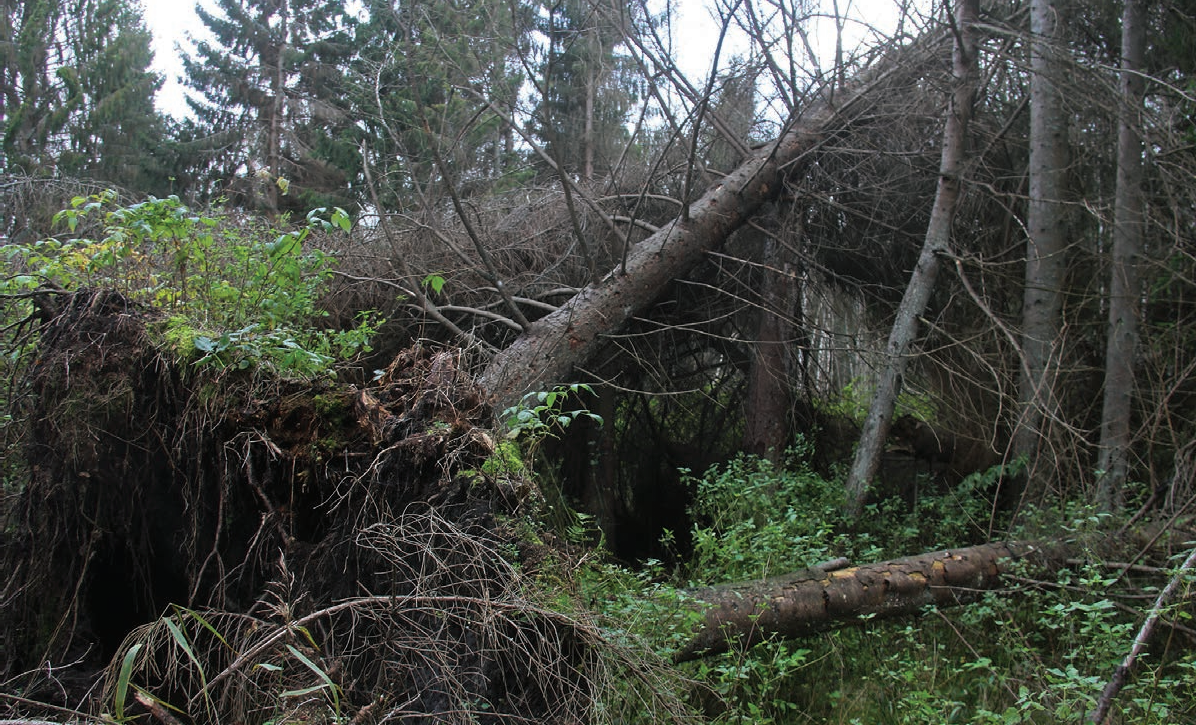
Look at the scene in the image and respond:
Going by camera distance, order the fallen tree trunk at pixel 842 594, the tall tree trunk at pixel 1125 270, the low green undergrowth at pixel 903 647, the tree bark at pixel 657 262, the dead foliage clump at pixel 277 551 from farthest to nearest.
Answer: the tall tree trunk at pixel 1125 270 → the tree bark at pixel 657 262 → the fallen tree trunk at pixel 842 594 → the low green undergrowth at pixel 903 647 → the dead foliage clump at pixel 277 551

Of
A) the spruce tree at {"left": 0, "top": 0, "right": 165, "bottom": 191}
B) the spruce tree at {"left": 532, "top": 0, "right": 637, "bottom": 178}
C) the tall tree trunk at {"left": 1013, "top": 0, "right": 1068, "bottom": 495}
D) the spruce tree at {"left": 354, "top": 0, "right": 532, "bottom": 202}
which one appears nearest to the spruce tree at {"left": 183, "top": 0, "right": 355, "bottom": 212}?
the spruce tree at {"left": 0, "top": 0, "right": 165, "bottom": 191}

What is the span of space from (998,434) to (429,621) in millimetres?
6250

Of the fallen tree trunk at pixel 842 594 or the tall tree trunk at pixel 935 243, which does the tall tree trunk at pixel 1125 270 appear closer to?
the tall tree trunk at pixel 935 243

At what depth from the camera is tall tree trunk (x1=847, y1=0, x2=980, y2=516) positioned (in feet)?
22.0

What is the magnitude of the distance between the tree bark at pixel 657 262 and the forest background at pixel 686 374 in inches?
1.6

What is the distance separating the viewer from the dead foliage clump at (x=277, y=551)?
2.79 meters

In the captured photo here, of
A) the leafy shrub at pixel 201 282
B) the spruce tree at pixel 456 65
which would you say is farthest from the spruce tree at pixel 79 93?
the leafy shrub at pixel 201 282

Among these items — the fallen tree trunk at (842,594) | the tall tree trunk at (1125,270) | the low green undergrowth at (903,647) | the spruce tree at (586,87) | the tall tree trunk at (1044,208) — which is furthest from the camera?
the tall tree trunk at (1044,208)

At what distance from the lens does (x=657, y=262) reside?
6883 mm

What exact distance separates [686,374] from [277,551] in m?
5.86

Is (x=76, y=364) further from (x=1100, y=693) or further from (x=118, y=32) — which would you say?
(x=118, y=32)

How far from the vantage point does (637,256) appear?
6.91 metres

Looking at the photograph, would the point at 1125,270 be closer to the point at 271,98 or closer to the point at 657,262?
the point at 657,262

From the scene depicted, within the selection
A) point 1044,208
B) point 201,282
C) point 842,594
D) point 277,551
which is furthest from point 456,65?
point 1044,208
